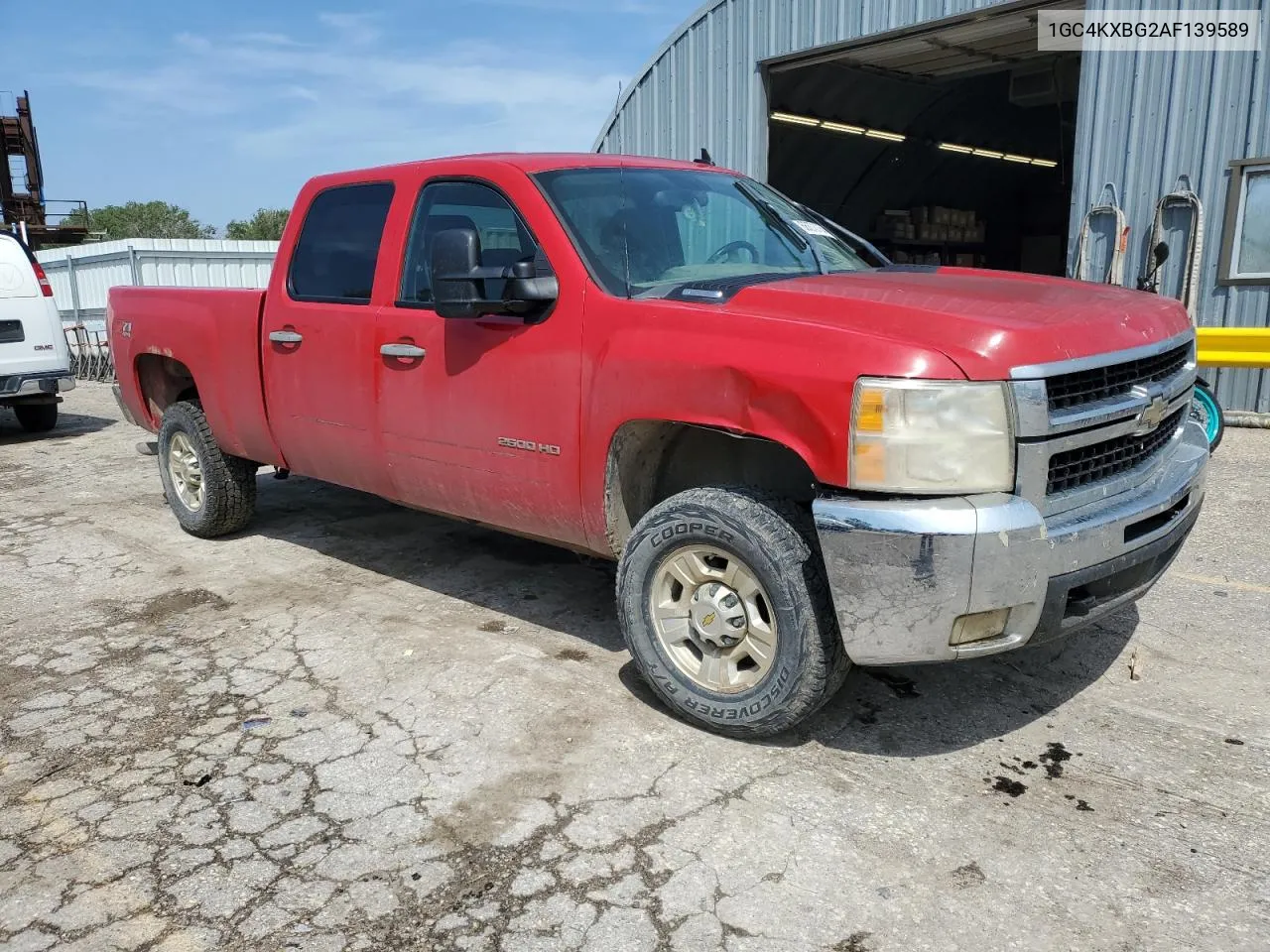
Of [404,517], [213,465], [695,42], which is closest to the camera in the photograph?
[213,465]

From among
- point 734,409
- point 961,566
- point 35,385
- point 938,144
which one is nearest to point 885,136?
point 938,144

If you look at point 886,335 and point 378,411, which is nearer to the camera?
point 886,335

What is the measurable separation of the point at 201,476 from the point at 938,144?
16.2m

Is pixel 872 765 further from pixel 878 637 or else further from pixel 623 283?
pixel 623 283

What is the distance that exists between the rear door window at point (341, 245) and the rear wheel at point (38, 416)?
24.7 ft

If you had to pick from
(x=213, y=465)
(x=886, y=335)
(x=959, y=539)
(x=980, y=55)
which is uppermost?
(x=980, y=55)

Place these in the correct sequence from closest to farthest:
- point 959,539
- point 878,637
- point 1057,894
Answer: point 1057,894
point 959,539
point 878,637

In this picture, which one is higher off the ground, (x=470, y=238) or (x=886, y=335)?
(x=470, y=238)

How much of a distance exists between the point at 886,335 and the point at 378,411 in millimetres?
2436

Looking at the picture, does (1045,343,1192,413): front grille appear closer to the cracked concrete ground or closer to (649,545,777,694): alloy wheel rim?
(649,545,777,694): alloy wheel rim

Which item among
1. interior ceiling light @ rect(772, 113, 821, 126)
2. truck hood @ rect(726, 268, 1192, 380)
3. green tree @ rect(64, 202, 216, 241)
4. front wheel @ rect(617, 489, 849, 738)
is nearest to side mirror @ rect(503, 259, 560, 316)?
truck hood @ rect(726, 268, 1192, 380)

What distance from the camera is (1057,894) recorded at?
247 centimetres

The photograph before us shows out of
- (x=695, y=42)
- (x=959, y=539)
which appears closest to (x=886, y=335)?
(x=959, y=539)

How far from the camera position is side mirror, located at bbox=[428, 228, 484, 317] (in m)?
3.51
